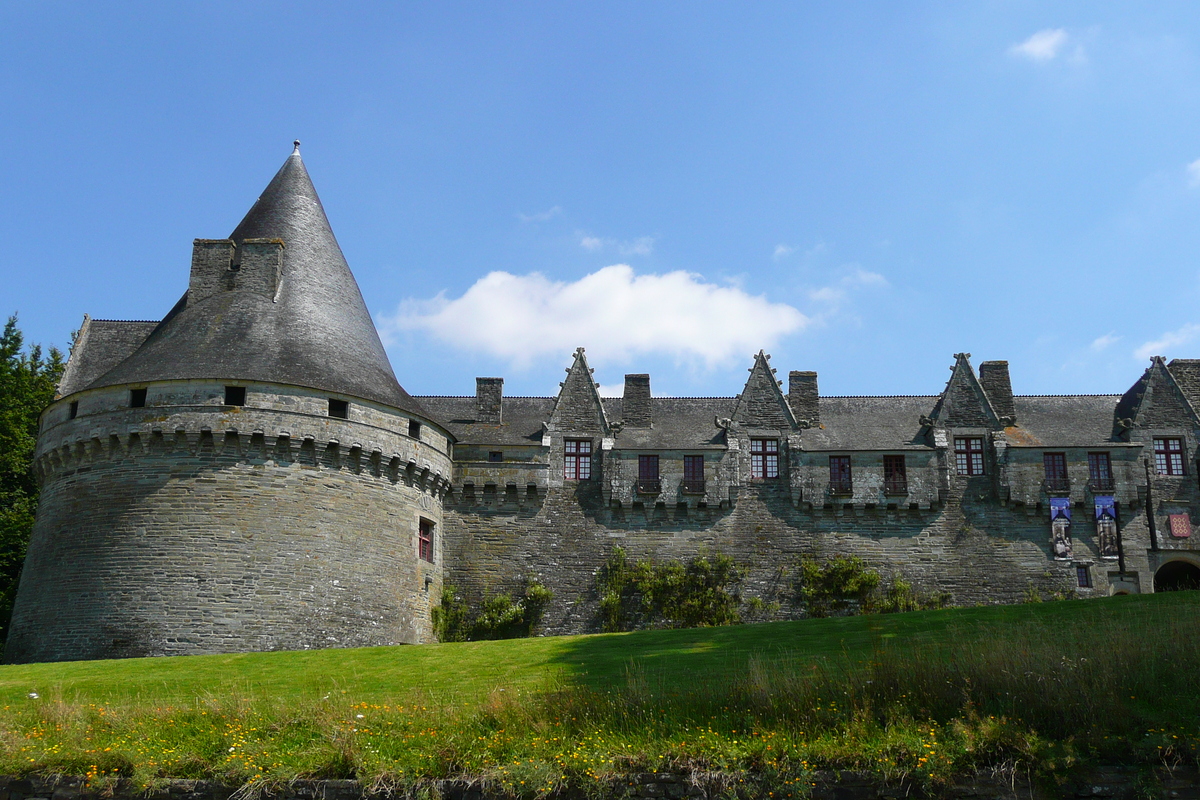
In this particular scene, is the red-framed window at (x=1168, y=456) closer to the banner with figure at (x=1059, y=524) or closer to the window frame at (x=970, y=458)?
the banner with figure at (x=1059, y=524)

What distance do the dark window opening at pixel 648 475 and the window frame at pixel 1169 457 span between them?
14.0 meters

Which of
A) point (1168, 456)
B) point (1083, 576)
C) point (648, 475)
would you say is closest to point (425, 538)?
point (648, 475)

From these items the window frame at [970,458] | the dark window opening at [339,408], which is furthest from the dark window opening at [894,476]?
the dark window opening at [339,408]

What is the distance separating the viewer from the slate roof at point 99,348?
27.1 m

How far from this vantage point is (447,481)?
90.4 feet

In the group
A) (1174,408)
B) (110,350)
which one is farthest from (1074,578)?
(110,350)

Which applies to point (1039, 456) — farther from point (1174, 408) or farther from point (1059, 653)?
point (1059, 653)

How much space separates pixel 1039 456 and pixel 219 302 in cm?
2239

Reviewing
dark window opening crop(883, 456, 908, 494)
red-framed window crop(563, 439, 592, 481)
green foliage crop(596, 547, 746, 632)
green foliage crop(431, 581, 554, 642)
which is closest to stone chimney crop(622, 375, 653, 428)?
red-framed window crop(563, 439, 592, 481)

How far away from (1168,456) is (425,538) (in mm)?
20775

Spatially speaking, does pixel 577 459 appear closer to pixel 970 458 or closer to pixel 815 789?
pixel 970 458

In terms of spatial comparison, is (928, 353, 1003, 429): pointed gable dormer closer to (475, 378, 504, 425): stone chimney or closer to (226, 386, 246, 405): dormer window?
(475, 378, 504, 425): stone chimney

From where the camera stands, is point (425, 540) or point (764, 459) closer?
point (425, 540)

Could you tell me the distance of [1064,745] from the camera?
11.2m
